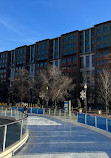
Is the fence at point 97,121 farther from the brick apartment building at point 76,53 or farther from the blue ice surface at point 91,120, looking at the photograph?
the brick apartment building at point 76,53

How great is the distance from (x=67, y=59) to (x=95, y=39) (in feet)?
41.0

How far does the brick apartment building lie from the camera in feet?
162

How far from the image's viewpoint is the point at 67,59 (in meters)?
57.7

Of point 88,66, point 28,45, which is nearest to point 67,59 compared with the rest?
point 88,66

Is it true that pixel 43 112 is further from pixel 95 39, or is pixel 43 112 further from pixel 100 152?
pixel 95 39

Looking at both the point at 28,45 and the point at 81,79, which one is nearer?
the point at 81,79

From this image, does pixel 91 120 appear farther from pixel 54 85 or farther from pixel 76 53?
pixel 76 53

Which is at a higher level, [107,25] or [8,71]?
[107,25]

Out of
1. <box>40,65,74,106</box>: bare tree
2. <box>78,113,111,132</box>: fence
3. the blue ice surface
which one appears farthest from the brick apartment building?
the blue ice surface

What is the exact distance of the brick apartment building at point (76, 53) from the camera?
49.5m

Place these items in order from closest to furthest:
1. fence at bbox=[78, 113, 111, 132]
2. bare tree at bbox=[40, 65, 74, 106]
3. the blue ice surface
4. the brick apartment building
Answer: fence at bbox=[78, 113, 111, 132], the blue ice surface, bare tree at bbox=[40, 65, 74, 106], the brick apartment building

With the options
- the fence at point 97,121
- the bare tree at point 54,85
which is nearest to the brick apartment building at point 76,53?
the bare tree at point 54,85

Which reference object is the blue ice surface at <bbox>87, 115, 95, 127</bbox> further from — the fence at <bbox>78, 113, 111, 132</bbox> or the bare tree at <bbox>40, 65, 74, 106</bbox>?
the bare tree at <bbox>40, 65, 74, 106</bbox>

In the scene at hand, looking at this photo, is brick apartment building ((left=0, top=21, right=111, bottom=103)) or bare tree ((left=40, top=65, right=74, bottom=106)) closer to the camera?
bare tree ((left=40, top=65, right=74, bottom=106))
